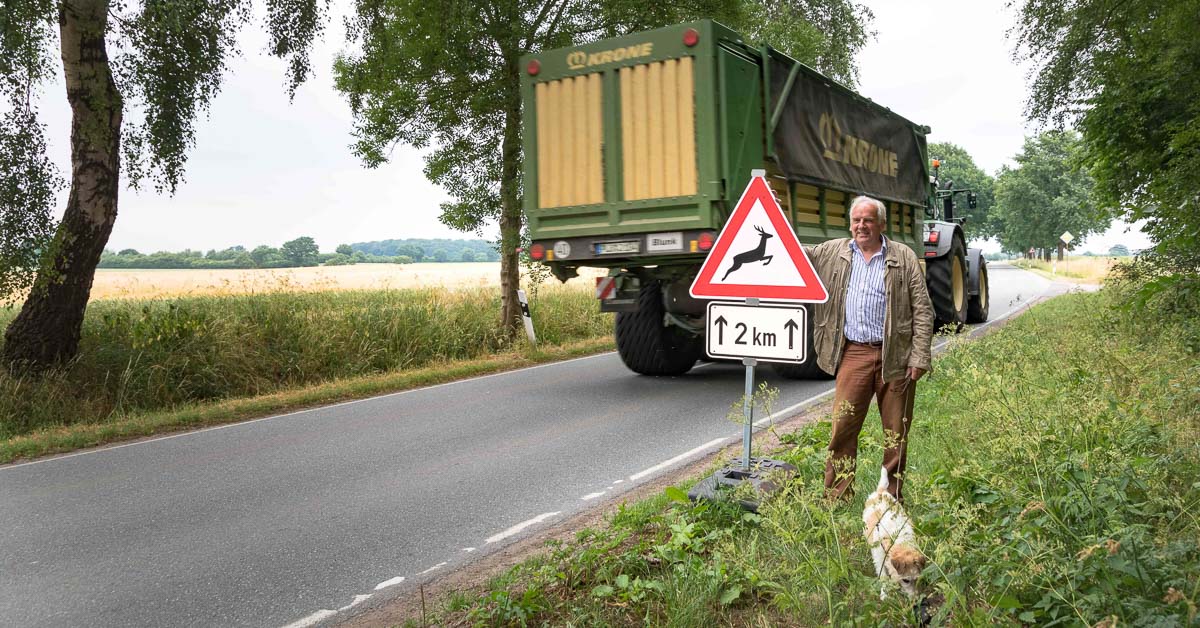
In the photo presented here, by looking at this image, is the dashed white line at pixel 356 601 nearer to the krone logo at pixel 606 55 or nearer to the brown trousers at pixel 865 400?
the brown trousers at pixel 865 400

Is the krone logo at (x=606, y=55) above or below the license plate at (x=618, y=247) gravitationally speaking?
above

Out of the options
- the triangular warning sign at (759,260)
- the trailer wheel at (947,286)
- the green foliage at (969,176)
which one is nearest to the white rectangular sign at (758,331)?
the triangular warning sign at (759,260)

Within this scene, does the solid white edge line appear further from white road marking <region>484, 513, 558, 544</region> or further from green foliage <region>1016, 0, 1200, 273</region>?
green foliage <region>1016, 0, 1200, 273</region>

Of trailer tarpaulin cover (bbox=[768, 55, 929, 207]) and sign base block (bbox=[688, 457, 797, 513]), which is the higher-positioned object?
trailer tarpaulin cover (bbox=[768, 55, 929, 207])

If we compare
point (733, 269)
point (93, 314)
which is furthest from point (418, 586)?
point (93, 314)

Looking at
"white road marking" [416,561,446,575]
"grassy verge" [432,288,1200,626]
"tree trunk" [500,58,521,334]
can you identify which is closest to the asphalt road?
"white road marking" [416,561,446,575]

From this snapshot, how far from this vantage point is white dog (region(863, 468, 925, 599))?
290 cm

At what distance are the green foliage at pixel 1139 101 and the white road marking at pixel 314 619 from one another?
9.59 m

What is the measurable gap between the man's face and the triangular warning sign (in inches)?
13.3

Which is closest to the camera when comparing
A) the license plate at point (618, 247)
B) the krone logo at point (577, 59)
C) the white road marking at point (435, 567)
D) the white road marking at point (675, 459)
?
the white road marking at point (435, 567)

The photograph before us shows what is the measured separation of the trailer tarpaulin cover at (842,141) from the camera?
9.34 m

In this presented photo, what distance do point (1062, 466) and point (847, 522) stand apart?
990mm

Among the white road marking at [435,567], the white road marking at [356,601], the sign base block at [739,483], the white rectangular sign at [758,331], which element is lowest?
the white road marking at [435,567]

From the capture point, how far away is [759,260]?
483cm
